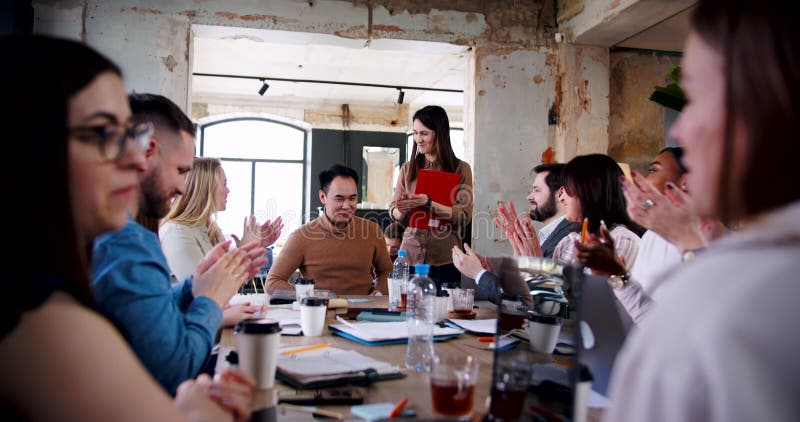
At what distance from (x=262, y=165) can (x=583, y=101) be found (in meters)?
6.92

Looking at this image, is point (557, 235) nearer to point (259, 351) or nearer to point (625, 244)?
point (625, 244)

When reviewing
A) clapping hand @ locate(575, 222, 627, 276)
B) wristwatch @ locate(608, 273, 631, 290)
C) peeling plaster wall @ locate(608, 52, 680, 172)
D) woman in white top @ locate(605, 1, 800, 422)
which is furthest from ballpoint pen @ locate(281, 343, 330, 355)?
peeling plaster wall @ locate(608, 52, 680, 172)

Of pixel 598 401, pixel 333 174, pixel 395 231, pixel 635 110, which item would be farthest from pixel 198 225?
pixel 635 110

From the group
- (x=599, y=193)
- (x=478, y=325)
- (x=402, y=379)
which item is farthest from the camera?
(x=599, y=193)

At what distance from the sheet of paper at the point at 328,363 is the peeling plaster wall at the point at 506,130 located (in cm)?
346

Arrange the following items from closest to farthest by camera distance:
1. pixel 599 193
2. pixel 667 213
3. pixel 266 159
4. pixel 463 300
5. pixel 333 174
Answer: pixel 667 213 < pixel 463 300 < pixel 599 193 < pixel 333 174 < pixel 266 159

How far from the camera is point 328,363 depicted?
1.42 meters

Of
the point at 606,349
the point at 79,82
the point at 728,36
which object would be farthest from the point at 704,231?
the point at 79,82

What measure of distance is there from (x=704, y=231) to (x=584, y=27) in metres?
3.42

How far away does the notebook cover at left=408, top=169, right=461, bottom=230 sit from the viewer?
142 inches

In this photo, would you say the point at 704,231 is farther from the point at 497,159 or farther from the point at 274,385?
the point at 497,159

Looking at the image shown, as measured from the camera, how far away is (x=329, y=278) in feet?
11.7

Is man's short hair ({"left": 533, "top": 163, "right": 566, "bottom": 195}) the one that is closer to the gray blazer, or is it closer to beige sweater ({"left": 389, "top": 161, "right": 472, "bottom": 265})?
beige sweater ({"left": 389, "top": 161, "right": 472, "bottom": 265})

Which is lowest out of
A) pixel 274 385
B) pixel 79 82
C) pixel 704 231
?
pixel 274 385
